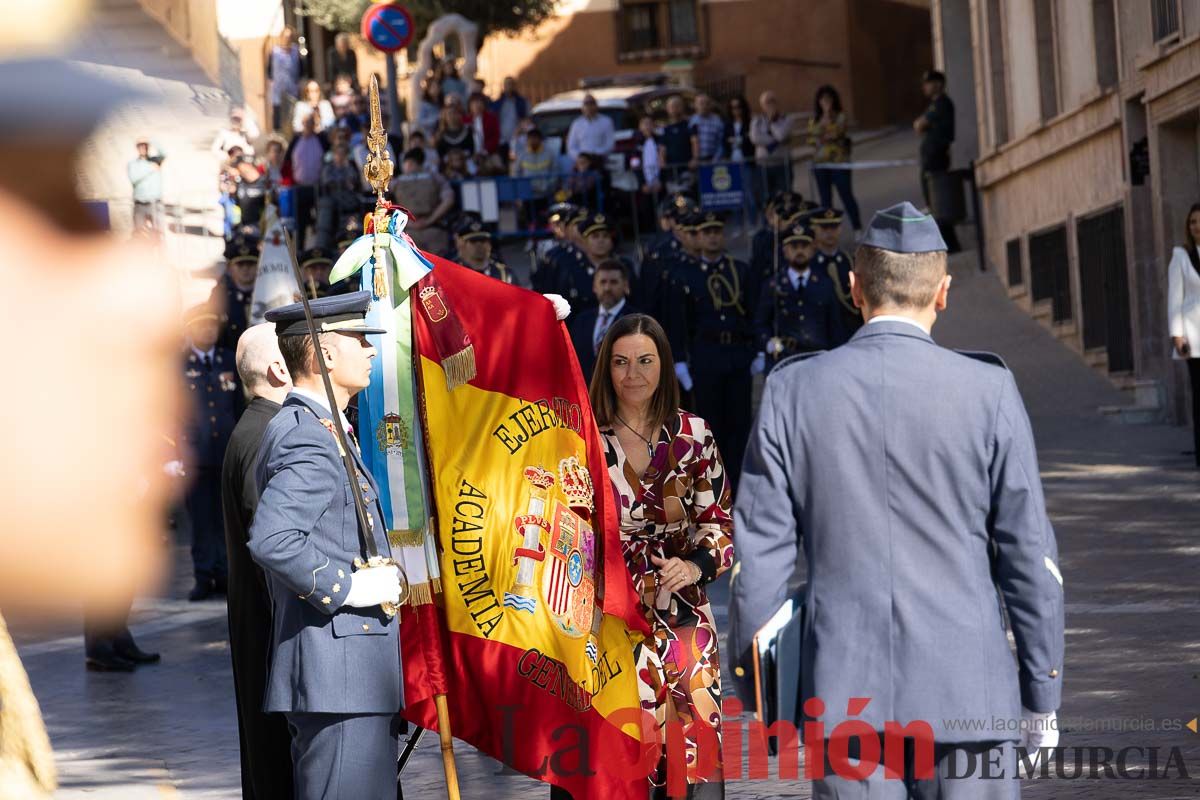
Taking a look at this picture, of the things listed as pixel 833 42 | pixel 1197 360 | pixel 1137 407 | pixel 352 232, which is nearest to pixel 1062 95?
pixel 1137 407

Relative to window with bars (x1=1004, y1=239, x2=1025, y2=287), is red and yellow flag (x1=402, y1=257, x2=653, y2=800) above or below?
below

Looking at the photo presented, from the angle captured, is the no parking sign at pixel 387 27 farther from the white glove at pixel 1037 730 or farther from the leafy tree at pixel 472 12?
the leafy tree at pixel 472 12

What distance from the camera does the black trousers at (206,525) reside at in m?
11.9

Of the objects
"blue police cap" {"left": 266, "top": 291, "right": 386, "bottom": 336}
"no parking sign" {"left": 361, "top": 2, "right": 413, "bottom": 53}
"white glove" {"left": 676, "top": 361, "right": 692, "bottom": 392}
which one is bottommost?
"white glove" {"left": 676, "top": 361, "right": 692, "bottom": 392}

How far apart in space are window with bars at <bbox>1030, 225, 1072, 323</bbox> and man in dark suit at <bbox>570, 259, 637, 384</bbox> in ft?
26.2

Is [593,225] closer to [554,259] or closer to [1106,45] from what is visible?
[554,259]

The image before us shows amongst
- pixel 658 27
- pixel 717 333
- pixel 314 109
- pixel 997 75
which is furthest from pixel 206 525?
pixel 658 27

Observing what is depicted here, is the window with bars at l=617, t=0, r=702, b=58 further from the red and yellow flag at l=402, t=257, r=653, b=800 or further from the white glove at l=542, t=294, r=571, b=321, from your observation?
the red and yellow flag at l=402, t=257, r=653, b=800

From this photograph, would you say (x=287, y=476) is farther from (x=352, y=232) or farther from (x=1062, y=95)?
(x=1062, y=95)

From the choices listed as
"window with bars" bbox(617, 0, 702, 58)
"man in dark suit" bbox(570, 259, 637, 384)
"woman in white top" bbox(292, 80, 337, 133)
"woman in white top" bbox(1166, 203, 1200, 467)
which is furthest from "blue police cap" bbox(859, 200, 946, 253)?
"window with bars" bbox(617, 0, 702, 58)

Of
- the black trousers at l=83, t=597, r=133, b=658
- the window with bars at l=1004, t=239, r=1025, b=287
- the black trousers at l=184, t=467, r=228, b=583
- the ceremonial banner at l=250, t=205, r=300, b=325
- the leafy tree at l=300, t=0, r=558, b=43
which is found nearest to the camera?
the black trousers at l=83, t=597, r=133, b=658

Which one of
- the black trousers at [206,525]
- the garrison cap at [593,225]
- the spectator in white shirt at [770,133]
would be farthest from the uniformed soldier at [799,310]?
the spectator in white shirt at [770,133]

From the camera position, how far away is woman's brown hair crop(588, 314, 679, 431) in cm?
575

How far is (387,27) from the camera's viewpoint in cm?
1936
